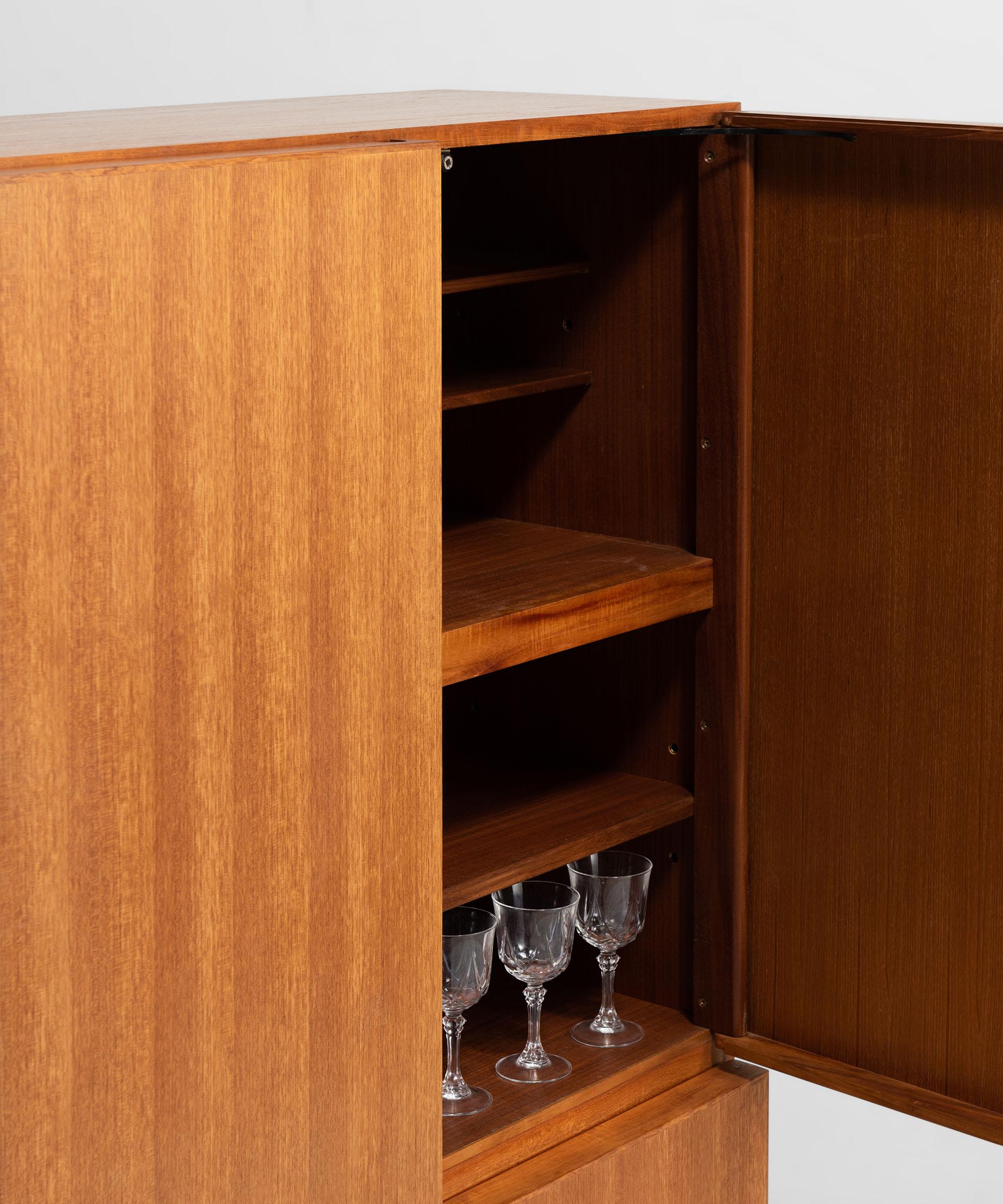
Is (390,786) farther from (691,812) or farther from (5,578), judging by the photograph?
(691,812)

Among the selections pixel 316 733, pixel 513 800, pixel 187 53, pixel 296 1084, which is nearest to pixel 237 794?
pixel 316 733

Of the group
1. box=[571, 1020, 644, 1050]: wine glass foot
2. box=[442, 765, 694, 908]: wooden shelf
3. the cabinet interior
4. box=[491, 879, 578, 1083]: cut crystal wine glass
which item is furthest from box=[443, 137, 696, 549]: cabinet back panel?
box=[571, 1020, 644, 1050]: wine glass foot

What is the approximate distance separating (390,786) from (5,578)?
1.22 feet

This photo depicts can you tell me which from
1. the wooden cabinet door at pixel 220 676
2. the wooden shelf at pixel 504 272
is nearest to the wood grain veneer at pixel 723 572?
the wooden shelf at pixel 504 272

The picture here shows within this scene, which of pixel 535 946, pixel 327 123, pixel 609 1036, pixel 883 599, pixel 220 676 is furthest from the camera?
pixel 609 1036

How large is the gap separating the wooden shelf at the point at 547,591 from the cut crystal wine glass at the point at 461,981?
0.23 metres

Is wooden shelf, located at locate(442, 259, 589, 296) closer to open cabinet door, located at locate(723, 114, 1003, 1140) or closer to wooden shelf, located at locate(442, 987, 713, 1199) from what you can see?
open cabinet door, located at locate(723, 114, 1003, 1140)

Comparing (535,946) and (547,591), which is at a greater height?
(547,591)

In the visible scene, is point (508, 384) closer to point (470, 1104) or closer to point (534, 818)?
point (534, 818)

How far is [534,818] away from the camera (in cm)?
175

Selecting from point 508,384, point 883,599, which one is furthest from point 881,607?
point 508,384

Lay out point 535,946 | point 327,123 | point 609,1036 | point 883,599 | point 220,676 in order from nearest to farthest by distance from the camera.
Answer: point 220,676
point 327,123
point 883,599
point 535,946
point 609,1036

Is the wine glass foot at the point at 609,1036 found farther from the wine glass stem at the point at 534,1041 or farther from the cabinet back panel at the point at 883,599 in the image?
the cabinet back panel at the point at 883,599

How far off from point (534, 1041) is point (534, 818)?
0.21 meters
